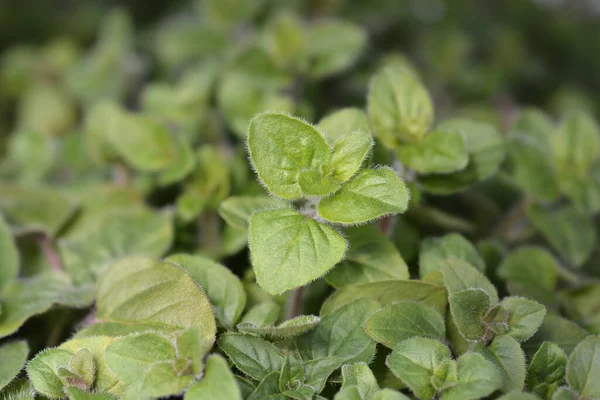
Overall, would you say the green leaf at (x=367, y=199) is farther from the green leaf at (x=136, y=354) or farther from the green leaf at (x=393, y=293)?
the green leaf at (x=136, y=354)

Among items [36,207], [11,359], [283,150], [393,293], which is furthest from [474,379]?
[36,207]

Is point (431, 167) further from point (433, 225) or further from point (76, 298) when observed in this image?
point (76, 298)

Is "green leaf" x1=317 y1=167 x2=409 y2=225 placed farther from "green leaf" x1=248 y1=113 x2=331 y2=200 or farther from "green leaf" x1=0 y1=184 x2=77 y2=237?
"green leaf" x1=0 y1=184 x2=77 y2=237

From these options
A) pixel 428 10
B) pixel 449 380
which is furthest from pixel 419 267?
pixel 428 10

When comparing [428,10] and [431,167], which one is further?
[428,10]

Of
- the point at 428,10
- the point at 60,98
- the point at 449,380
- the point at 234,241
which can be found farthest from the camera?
the point at 428,10

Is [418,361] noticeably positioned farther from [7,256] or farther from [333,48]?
[333,48]

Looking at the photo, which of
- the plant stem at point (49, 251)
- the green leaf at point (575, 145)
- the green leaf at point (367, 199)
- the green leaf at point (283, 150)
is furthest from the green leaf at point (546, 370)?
the plant stem at point (49, 251)
